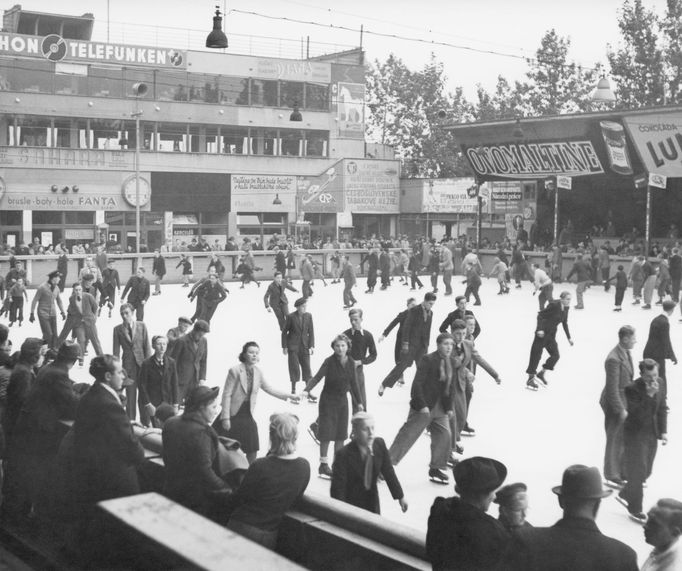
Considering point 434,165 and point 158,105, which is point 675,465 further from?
point 434,165

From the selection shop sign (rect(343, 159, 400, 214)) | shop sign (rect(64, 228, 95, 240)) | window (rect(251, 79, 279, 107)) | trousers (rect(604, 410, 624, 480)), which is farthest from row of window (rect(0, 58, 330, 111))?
trousers (rect(604, 410, 624, 480))

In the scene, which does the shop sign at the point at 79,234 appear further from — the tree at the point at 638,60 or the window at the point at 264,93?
the tree at the point at 638,60

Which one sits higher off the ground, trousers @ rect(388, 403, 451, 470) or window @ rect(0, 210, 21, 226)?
window @ rect(0, 210, 21, 226)

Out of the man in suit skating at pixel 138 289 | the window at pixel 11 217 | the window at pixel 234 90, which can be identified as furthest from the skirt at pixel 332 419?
the window at pixel 234 90

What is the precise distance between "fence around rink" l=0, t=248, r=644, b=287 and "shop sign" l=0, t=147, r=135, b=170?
15094 millimetres

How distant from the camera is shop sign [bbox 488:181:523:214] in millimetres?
49134

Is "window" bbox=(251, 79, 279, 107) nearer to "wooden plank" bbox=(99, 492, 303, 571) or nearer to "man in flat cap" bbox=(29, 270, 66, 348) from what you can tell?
"man in flat cap" bbox=(29, 270, 66, 348)

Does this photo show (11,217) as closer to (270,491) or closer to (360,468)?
(360,468)

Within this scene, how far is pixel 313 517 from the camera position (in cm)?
523

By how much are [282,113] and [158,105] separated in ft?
23.8

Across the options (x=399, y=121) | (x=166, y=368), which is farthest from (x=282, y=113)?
(x=166, y=368)

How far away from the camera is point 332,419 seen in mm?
9992

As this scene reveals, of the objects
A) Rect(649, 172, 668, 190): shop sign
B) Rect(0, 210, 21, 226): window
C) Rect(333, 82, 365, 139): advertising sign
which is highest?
Rect(333, 82, 365, 139): advertising sign

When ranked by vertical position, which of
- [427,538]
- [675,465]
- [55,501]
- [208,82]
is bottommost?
[675,465]
